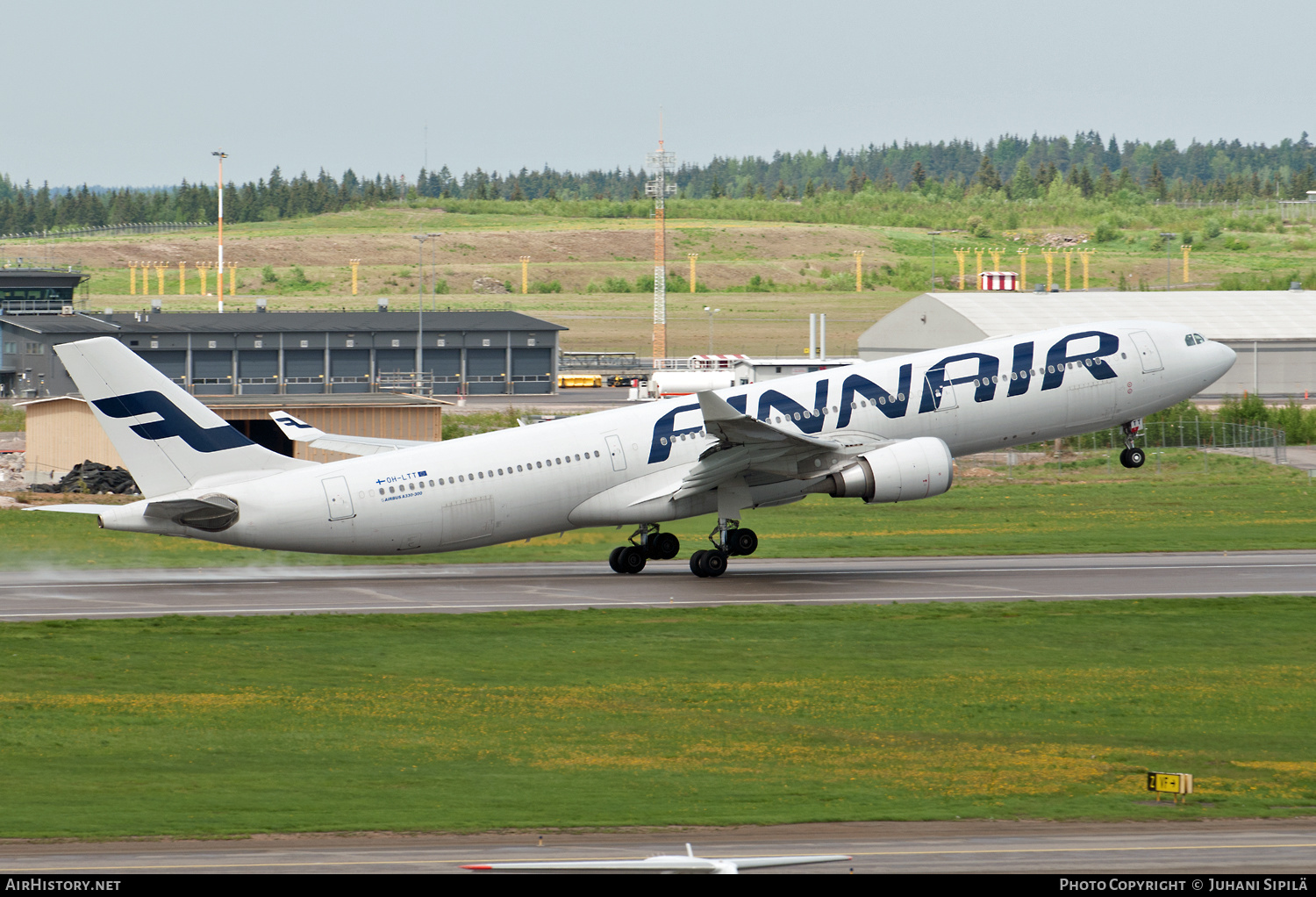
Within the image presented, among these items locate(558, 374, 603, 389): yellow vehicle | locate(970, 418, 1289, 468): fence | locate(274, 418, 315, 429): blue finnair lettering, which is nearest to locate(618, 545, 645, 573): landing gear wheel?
locate(274, 418, 315, 429): blue finnair lettering

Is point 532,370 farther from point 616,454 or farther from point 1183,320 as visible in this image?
point 616,454

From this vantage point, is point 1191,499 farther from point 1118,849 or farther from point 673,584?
point 1118,849

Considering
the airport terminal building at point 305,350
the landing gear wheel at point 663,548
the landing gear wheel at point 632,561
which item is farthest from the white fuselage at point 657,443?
the airport terminal building at point 305,350

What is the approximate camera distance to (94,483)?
251ft

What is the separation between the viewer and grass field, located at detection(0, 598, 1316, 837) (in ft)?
78.8

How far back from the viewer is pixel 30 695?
3297cm

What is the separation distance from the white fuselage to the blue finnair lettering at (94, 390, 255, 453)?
1.20 meters

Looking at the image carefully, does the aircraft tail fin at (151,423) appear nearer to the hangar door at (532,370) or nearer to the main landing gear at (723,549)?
the main landing gear at (723,549)

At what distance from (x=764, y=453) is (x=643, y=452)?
4.06m

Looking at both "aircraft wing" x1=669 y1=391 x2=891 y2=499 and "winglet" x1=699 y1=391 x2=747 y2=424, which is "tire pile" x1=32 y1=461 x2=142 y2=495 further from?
"winglet" x1=699 y1=391 x2=747 y2=424

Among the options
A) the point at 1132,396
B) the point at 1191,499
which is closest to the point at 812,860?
the point at 1132,396

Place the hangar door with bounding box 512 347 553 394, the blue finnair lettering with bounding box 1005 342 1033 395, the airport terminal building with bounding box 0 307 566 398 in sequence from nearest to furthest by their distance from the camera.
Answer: the blue finnair lettering with bounding box 1005 342 1033 395
the airport terminal building with bounding box 0 307 566 398
the hangar door with bounding box 512 347 553 394

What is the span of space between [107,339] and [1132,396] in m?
33.8

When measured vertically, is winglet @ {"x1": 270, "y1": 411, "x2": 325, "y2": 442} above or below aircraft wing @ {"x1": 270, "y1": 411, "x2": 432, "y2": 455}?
above
